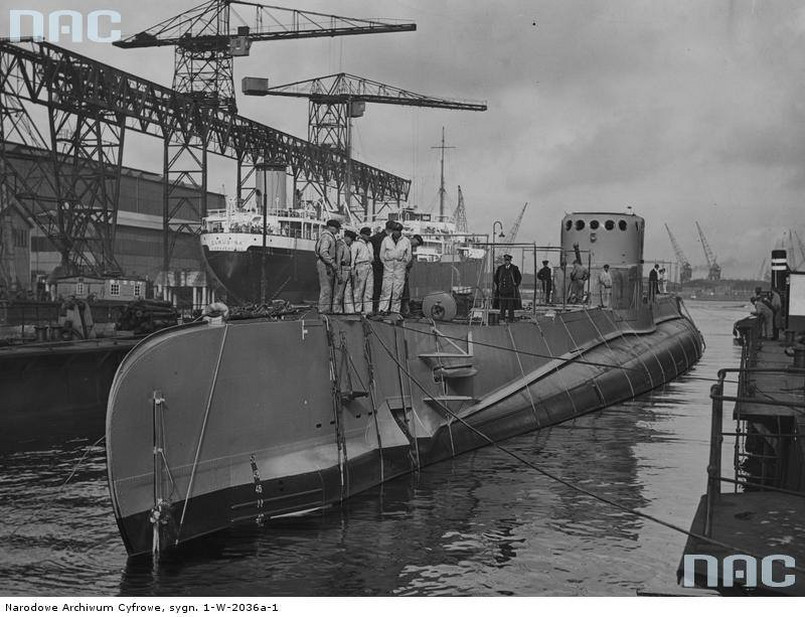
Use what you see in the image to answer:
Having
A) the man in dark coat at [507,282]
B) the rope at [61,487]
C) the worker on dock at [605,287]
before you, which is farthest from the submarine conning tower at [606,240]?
the rope at [61,487]

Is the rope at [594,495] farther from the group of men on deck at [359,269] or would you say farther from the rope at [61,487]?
the rope at [61,487]

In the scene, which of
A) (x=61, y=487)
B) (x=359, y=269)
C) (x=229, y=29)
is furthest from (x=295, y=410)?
(x=229, y=29)

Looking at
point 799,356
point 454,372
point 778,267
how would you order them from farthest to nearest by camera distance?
point 778,267
point 454,372
point 799,356

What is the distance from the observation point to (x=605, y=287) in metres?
26.6

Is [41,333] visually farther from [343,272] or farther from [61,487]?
[343,272]

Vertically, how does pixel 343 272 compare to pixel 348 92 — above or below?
below

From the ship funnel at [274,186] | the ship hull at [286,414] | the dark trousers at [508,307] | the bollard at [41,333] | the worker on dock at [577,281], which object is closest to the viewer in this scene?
the ship hull at [286,414]

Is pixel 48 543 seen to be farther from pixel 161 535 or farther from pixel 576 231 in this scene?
pixel 576 231

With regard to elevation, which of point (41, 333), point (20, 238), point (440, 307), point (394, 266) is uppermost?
point (20, 238)

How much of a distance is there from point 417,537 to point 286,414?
2160 millimetres

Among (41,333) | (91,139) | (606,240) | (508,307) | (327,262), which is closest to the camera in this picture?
(327,262)

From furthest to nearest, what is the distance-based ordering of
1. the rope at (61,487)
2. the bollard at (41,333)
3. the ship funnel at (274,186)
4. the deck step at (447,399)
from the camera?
1. the ship funnel at (274,186)
2. the bollard at (41,333)
3. the deck step at (447,399)
4. the rope at (61,487)

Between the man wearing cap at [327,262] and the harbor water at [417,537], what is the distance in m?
2.99

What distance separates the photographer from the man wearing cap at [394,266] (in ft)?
51.3
